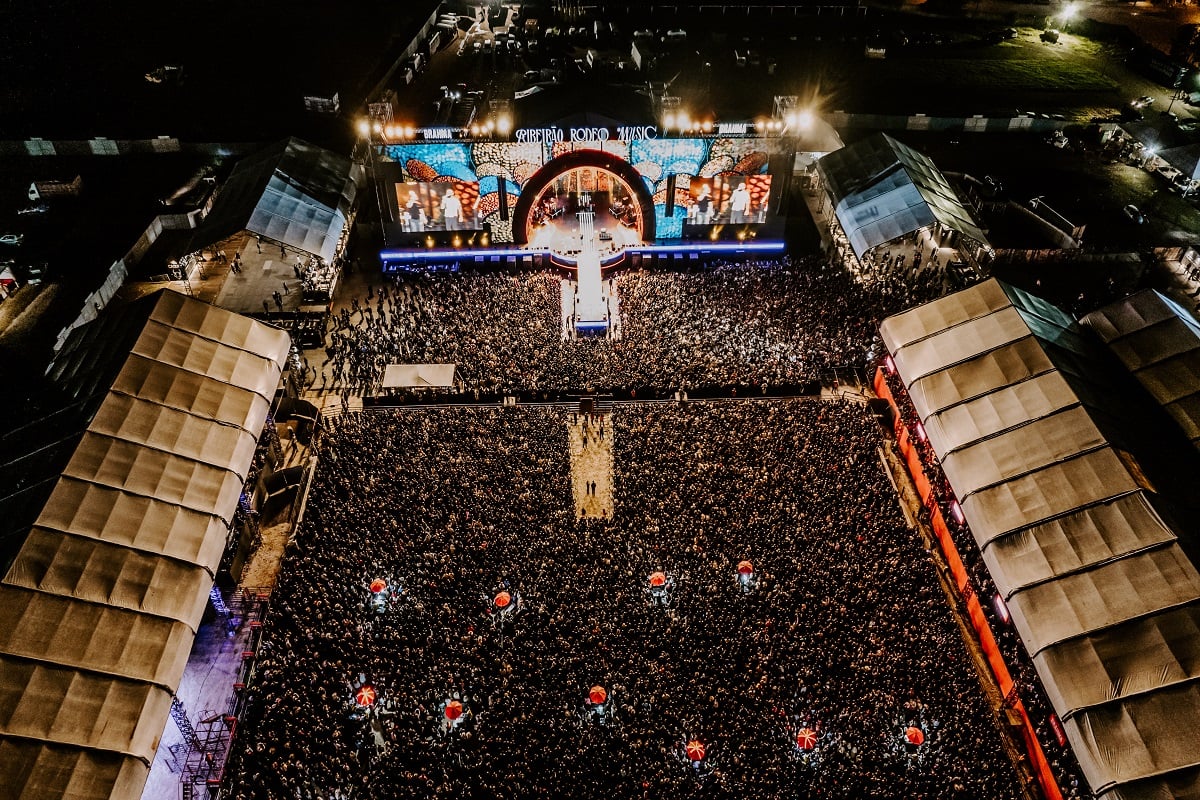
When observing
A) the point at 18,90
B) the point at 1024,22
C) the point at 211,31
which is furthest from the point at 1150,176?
the point at 18,90

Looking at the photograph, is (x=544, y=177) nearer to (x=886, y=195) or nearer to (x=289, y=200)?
(x=289, y=200)

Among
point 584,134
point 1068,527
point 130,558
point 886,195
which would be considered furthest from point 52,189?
point 1068,527

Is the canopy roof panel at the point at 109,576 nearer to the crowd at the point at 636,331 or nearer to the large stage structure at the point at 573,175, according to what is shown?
the crowd at the point at 636,331

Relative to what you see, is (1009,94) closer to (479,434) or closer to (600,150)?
(600,150)

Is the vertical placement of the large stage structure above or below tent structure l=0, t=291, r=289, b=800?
above

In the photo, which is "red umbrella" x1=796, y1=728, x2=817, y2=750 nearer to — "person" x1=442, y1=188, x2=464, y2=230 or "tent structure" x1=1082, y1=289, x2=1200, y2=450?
"tent structure" x1=1082, y1=289, x2=1200, y2=450

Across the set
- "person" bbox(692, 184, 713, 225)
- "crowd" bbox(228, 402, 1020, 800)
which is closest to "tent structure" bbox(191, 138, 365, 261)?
"crowd" bbox(228, 402, 1020, 800)
